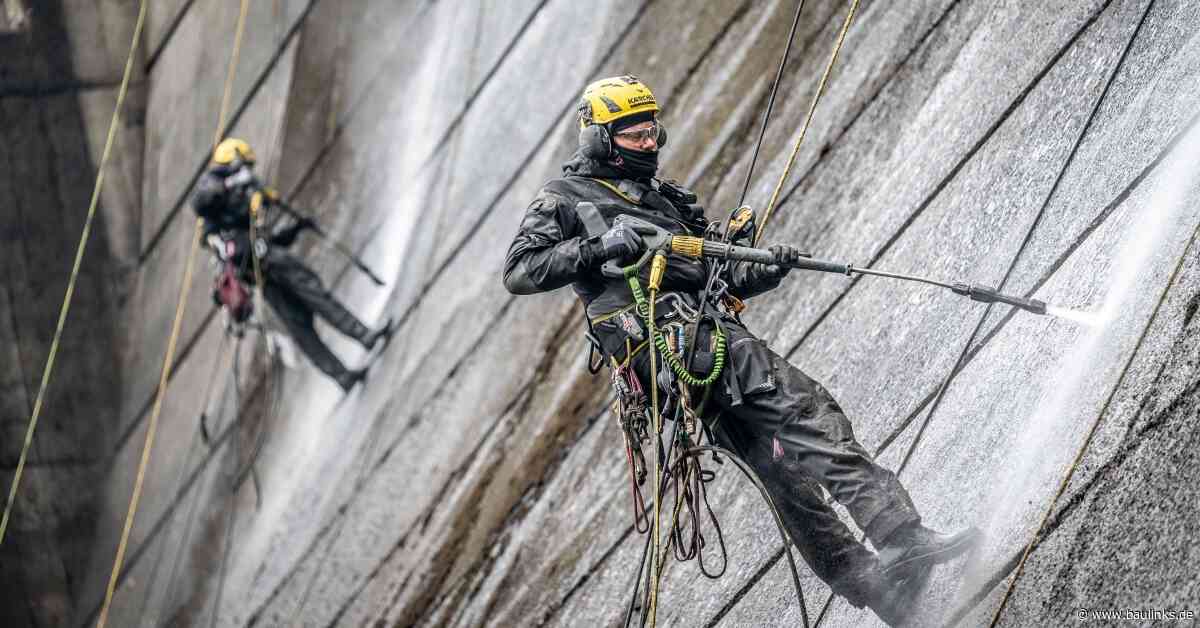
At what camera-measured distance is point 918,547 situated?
5.97 m

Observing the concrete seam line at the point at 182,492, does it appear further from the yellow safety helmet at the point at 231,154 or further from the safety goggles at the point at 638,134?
the safety goggles at the point at 638,134

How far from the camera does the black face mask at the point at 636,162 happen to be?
657cm

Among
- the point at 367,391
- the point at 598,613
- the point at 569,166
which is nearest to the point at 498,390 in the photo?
the point at 367,391

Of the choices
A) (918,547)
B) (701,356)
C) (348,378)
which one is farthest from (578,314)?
(918,547)

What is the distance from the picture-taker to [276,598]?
37.9 feet

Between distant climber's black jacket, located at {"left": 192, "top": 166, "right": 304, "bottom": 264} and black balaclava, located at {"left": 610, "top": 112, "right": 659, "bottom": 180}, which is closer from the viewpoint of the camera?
black balaclava, located at {"left": 610, "top": 112, "right": 659, "bottom": 180}

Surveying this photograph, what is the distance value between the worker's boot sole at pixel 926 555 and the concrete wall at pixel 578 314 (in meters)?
0.14

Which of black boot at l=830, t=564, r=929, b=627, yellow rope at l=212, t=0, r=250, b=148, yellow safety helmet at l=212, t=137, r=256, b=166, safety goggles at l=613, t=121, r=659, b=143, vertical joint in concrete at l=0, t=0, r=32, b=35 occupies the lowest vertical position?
black boot at l=830, t=564, r=929, b=627

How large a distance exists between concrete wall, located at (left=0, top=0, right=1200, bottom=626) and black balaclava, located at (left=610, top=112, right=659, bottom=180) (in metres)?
1.75

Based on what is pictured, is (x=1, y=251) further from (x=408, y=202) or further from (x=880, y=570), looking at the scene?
(x=880, y=570)

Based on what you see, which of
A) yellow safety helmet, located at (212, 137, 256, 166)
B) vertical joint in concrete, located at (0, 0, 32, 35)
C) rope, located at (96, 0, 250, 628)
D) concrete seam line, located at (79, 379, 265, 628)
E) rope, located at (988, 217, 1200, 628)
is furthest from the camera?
vertical joint in concrete, located at (0, 0, 32, 35)

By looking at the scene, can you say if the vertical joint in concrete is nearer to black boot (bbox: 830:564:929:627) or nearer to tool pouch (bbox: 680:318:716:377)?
tool pouch (bbox: 680:318:716:377)

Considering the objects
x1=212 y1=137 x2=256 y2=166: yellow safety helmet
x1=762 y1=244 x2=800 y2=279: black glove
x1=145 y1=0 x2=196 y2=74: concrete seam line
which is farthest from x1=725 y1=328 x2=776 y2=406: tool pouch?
x1=145 y1=0 x2=196 y2=74: concrete seam line

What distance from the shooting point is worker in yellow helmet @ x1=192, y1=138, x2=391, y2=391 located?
11.8 meters
